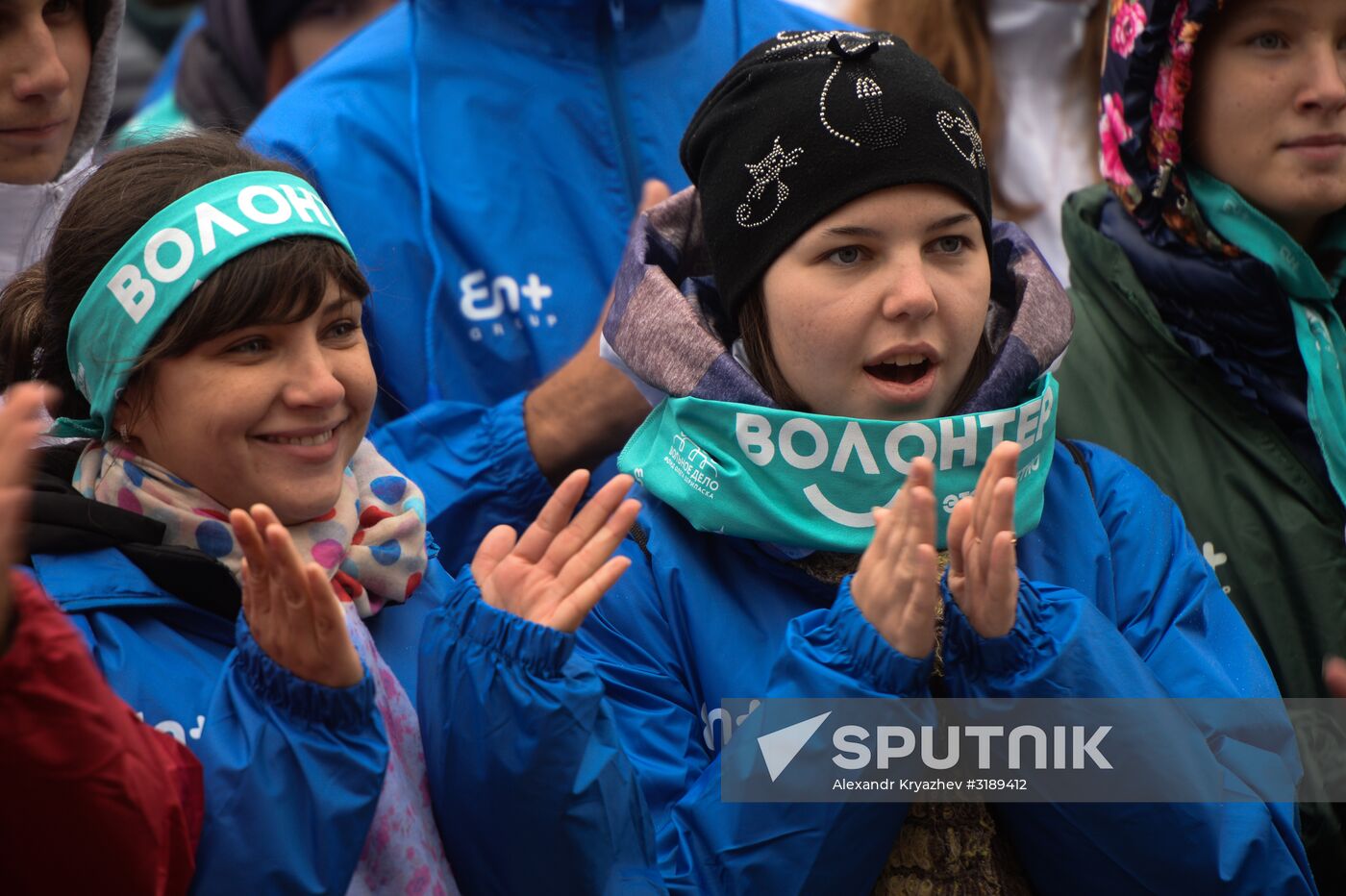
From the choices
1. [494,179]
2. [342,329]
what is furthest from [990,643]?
[494,179]

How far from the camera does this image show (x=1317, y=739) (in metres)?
3.02

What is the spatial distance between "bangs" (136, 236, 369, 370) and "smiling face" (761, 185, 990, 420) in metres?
0.75

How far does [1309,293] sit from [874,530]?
129 cm

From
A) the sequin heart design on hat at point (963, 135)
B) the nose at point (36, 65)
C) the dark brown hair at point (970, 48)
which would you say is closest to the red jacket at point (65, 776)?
the nose at point (36, 65)

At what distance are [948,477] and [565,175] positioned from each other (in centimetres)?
137

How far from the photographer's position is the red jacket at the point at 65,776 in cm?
184

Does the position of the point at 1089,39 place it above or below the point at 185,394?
above

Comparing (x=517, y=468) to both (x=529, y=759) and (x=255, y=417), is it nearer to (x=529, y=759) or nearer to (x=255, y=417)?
(x=255, y=417)

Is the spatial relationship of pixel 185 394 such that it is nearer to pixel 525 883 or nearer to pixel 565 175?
pixel 525 883

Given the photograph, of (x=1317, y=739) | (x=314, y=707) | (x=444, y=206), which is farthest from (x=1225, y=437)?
(x=314, y=707)

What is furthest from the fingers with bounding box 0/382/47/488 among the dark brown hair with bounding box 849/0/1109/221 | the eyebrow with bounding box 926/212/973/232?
the dark brown hair with bounding box 849/0/1109/221

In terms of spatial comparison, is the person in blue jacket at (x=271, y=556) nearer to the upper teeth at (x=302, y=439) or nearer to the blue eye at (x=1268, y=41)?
the upper teeth at (x=302, y=439)

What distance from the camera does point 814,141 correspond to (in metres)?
2.65

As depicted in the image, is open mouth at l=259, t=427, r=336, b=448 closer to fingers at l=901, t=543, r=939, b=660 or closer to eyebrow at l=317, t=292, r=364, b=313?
eyebrow at l=317, t=292, r=364, b=313
